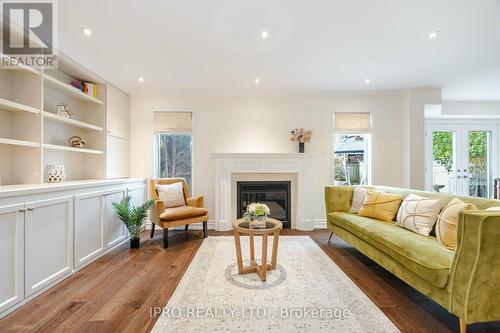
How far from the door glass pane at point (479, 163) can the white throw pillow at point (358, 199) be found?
3.86m

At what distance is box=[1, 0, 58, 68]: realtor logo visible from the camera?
81.6 inches

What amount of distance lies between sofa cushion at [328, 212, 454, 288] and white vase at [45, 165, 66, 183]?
11.7 ft

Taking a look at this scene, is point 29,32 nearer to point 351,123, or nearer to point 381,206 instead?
point 381,206

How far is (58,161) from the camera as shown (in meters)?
3.16

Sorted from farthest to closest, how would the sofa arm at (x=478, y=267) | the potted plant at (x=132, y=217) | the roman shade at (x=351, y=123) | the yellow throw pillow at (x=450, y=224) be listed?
the roman shade at (x=351, y=123)
the potted plant at (x=132, y=217)
the yellow throw pillow at (x=450, y=224)
the sofa arm at (x=478, y=267)

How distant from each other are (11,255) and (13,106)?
1388mm

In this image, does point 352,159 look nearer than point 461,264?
No

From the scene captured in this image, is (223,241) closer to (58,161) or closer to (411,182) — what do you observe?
(58,161)

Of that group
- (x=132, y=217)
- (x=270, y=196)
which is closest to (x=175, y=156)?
(x=132, y=217)

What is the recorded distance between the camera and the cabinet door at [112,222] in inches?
121

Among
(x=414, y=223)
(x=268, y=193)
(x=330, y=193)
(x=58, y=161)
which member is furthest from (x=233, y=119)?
(x=414, y=223)

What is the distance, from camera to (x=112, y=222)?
10.6 feet

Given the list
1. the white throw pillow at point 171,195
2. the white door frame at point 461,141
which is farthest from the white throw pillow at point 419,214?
the white door frame at point 461,141

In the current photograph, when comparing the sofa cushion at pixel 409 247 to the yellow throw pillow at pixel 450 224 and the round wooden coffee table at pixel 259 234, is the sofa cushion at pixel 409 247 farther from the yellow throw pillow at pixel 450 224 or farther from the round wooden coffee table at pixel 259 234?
the round wooden coffee table at pixel 259 234
